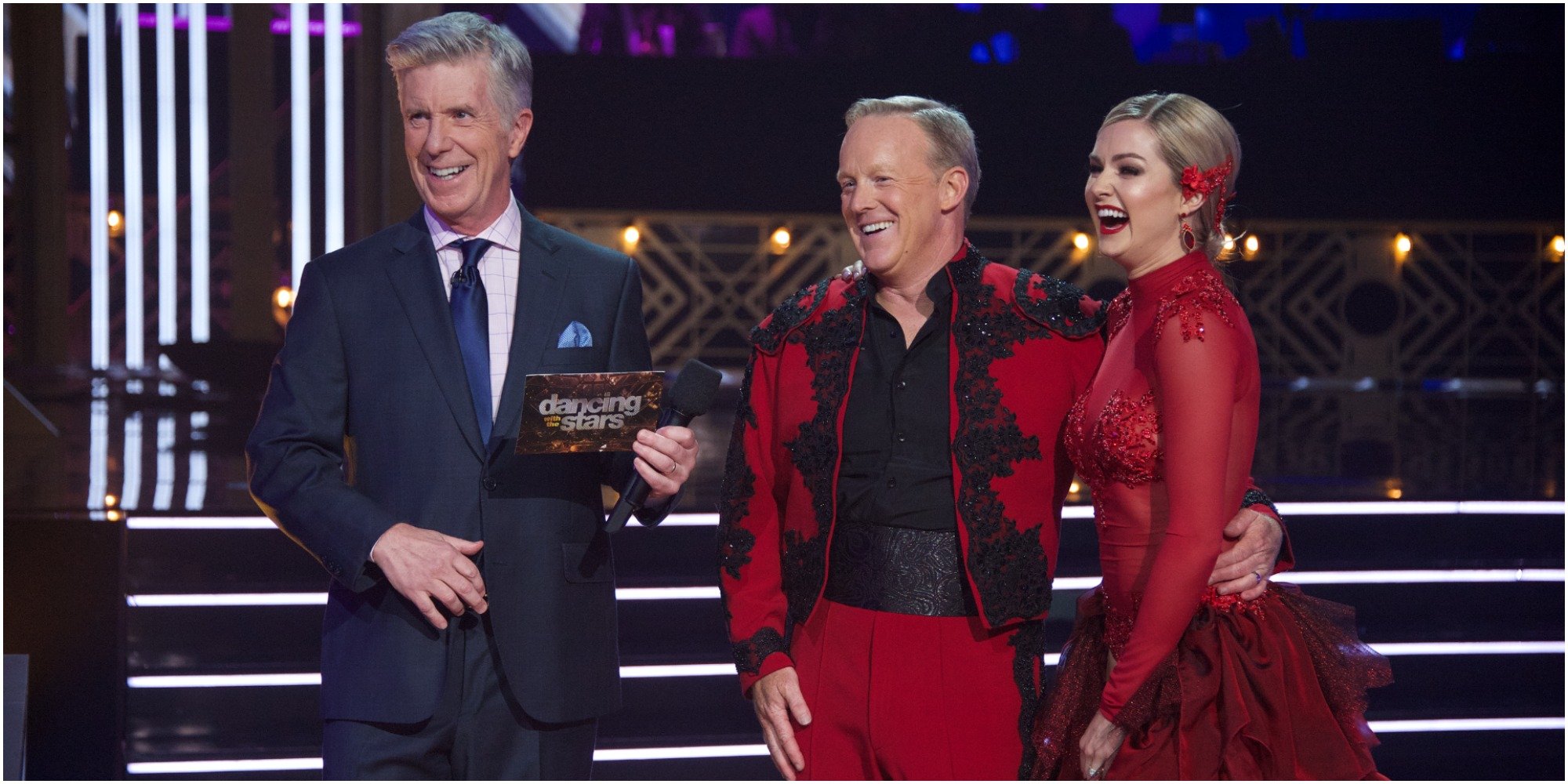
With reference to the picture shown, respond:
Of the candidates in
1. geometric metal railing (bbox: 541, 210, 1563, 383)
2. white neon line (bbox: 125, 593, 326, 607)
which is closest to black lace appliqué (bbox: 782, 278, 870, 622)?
white neon line (bbox: 125, 593, 326, 607)

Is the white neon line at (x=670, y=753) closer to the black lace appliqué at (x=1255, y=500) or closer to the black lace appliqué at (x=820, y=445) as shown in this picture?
the black lace appliqué at (x=820, y=445)

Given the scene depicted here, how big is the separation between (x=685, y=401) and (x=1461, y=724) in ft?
9.40

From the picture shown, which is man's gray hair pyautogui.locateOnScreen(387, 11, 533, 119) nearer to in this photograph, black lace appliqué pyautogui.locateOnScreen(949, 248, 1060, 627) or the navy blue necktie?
the navy blue necktie

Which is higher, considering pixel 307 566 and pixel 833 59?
pixel 833 59

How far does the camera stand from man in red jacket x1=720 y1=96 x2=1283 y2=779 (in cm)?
179

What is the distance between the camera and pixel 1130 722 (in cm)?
163

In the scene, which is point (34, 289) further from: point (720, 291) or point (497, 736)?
point (497, 736)

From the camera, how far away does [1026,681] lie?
1.81 metres

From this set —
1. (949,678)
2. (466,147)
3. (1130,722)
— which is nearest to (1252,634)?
(1130,722)

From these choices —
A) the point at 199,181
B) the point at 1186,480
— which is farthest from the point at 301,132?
the point at 1186,480

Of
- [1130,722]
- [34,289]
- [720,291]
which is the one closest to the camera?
[1130,722]

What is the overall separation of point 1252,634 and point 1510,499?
3.10 m

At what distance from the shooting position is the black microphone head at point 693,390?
1669 millimetres

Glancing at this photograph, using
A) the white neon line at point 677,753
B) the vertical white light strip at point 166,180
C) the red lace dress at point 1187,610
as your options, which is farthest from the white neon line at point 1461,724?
the vertical white light strip at point 166,180
